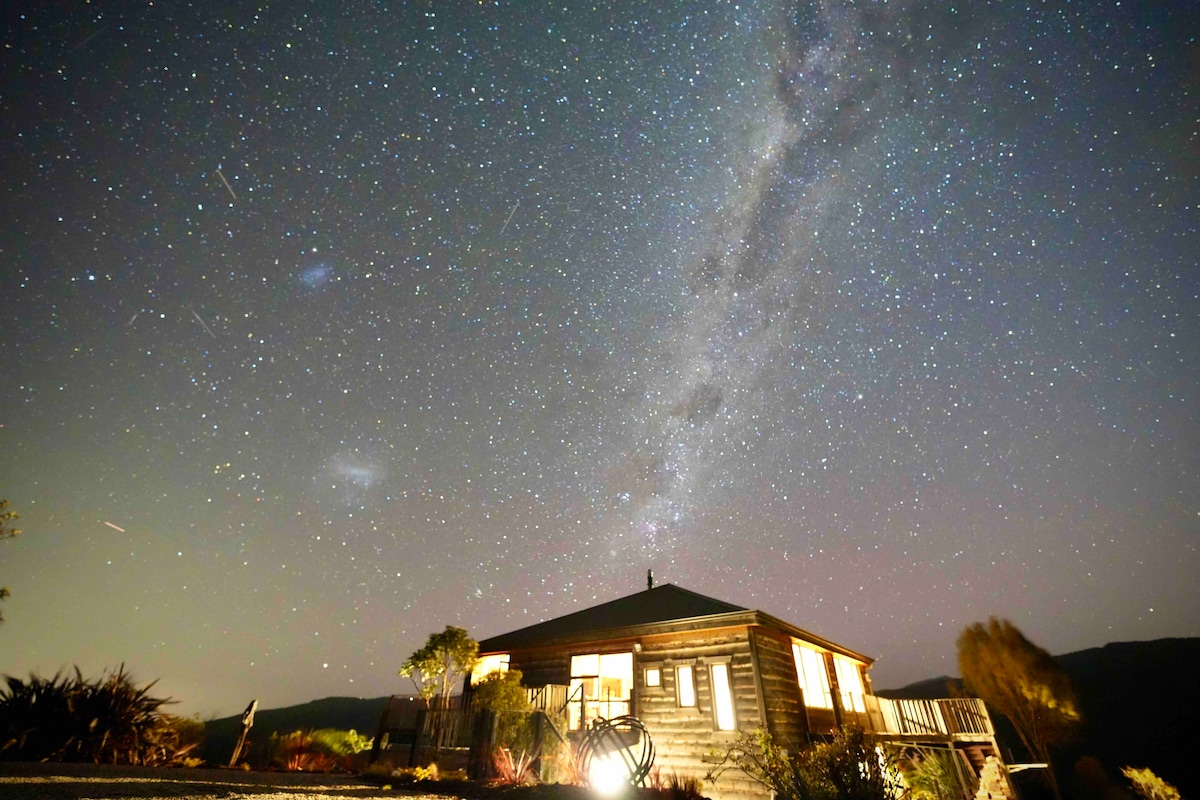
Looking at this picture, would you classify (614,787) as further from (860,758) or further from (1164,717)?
(1164,717)

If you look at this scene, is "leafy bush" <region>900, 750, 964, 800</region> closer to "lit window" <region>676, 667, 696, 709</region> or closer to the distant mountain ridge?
"lit window" <region>676, 667, 696, 709</region>

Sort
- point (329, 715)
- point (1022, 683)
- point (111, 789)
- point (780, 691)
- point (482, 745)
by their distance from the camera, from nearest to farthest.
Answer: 1. point (111, 789)
2. point (482, 745)
3. point (780, 691)
4. point (1022, 683)
5. point (329, 715)

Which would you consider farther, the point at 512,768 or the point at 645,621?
the point at 645,621

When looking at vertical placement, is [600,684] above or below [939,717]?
above

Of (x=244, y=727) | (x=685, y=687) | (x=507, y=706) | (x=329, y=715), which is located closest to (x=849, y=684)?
(x=685, y=687)

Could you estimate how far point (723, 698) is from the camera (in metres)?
13.7

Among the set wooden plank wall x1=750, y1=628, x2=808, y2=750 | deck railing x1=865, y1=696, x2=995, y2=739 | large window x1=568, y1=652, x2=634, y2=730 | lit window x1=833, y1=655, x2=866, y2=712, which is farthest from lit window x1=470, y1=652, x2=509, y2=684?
deck railing x1=865, y1=696, x2=995, y2=739

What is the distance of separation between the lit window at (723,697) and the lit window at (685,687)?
0.64 meters

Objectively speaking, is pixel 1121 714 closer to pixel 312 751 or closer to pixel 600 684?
pixel 600 684

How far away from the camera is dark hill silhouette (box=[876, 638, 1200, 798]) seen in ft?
135

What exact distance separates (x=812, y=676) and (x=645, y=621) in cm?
634

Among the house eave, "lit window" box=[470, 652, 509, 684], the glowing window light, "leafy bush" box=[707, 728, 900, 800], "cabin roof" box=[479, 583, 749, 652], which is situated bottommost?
"leafy bush" box=[707, 728, 900, 800]

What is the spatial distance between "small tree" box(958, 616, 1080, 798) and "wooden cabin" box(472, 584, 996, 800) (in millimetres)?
21197

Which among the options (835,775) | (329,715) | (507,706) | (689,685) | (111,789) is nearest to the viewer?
(111,789)
